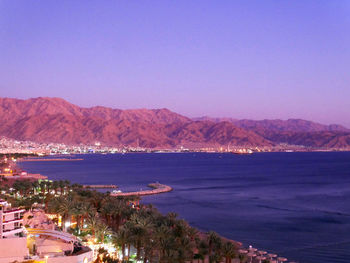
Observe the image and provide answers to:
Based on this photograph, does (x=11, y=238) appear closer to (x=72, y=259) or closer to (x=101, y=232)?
(x=72, y=259)

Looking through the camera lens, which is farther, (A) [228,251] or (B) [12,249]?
(A) [228,251]

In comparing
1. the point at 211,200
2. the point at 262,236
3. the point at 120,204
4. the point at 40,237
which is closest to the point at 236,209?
the point at 211,200

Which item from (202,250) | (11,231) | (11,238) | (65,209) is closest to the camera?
(11,238)

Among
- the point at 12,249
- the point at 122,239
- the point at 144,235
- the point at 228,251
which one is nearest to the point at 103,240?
the point at 122,239

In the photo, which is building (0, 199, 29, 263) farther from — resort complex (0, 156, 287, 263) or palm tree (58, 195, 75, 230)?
palm tree (58, 195, 75, 230)

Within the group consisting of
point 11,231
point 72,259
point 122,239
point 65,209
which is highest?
point 11,231

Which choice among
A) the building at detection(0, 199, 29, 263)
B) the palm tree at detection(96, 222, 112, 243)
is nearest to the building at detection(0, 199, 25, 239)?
the building at detection(0, 199, 29, 263)

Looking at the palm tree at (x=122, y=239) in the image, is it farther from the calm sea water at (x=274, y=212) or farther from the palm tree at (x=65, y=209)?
the calm sea water at (x=274, y=212)

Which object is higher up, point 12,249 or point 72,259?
point 12,249

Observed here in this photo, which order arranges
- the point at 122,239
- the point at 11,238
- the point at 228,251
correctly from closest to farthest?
the point at 11,238
the point at 228,251
the point at 122,239

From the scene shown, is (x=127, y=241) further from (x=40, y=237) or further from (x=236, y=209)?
(x=236, y=209)

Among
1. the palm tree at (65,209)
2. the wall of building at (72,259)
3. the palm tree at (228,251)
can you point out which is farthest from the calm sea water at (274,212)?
the wall of building at (72,259)
